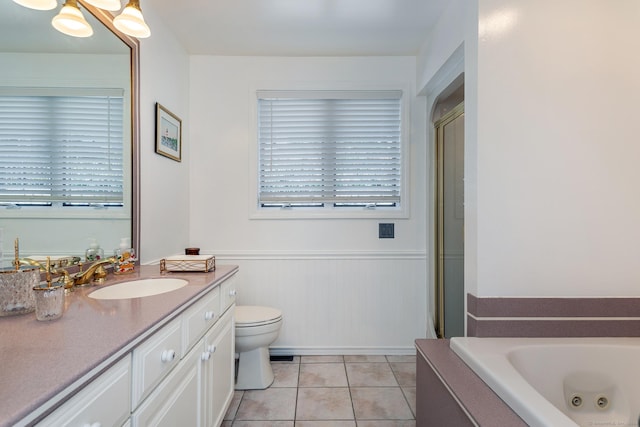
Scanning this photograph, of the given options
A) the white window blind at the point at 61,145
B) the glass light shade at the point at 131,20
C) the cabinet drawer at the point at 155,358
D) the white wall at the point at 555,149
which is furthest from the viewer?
the white wall at the point at 555,149

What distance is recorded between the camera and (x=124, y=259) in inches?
62.1

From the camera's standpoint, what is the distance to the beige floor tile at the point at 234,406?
176 centimetres

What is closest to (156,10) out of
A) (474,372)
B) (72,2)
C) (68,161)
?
(72,2)

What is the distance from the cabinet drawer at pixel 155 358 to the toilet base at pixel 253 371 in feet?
3.36

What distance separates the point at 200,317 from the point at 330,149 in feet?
5.45

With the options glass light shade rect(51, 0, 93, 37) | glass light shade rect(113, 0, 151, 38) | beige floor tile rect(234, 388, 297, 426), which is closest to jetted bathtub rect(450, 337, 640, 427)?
beige floor tile rect(234, 388, 297, 426)

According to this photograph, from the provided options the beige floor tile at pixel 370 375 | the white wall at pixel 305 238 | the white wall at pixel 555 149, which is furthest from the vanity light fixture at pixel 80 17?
the beige floor tile at pixel 370 375

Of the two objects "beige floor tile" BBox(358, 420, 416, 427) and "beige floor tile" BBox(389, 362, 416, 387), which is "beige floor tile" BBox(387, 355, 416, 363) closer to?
"beige floor tile" BBox(389, 362, 416, 387)

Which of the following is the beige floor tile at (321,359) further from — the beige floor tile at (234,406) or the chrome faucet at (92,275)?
the chrome faucet at (92,275)

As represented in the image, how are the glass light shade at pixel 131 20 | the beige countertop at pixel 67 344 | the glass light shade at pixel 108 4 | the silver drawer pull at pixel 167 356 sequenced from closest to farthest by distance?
the beige countertop at pixel 67 344 < the silver drawer pull at pixel 167 356 < the glass light shade at pixel 108 4 < the glass light shade at pixel 131 20

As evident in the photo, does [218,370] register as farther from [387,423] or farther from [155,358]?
[387,423]

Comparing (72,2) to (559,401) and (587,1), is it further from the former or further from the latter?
(559,401)

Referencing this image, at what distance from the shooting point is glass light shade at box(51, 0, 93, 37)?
122 cm

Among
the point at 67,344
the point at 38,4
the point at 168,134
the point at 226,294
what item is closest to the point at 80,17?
the point at 38,4
